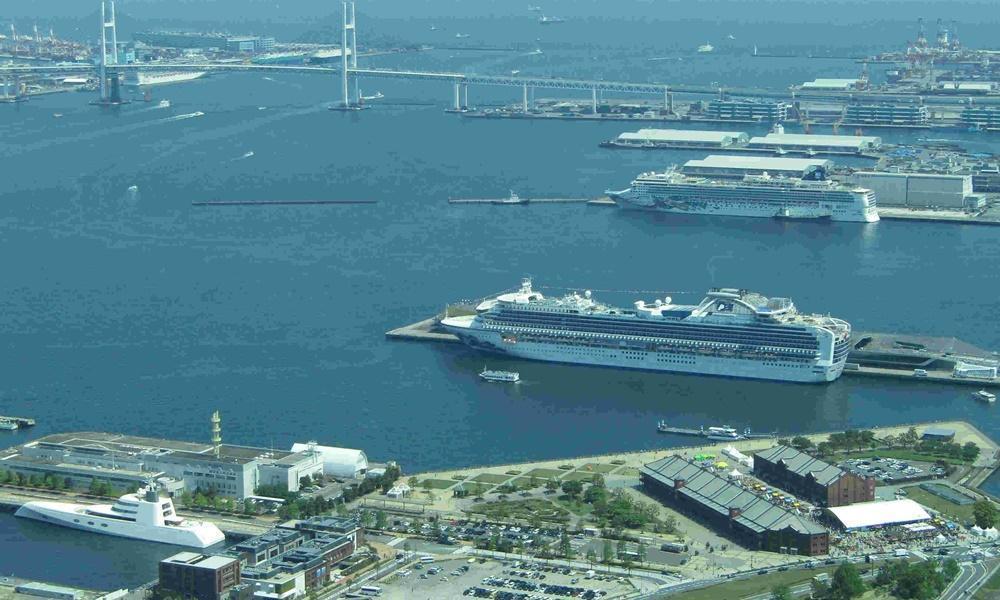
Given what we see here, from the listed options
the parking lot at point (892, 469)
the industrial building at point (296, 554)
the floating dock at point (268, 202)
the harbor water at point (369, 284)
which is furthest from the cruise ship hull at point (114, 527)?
the floating dock at point (268, 202)

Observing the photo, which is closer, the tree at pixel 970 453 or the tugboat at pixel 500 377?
the tree at pixel 970 453

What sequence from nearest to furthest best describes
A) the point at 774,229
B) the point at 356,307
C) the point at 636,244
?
the point at 356,307 → the point at 636,244 → the point at 774,229

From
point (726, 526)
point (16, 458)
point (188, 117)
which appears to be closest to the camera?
point (726, 526)

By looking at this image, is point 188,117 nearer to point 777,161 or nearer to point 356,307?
point 777,161

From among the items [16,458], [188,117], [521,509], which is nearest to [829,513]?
[521,509]

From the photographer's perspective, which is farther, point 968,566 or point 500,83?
point 500,83

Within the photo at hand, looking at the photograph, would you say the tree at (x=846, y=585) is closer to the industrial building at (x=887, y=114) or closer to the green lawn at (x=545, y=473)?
the green lawn at (x=545, y=473)

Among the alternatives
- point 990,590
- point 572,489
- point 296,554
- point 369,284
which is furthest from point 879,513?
point 369,284
